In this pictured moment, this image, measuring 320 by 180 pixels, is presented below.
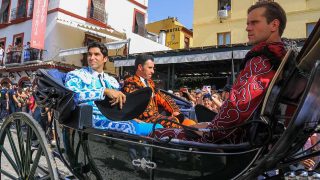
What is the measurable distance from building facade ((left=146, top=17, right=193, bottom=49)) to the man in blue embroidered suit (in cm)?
2847

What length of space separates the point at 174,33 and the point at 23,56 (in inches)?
551

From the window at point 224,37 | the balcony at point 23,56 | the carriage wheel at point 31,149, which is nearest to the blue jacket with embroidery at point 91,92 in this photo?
the carriage wheel at point 31,149

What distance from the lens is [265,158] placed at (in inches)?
68.1

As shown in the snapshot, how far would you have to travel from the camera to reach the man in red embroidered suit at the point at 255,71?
2002 mm

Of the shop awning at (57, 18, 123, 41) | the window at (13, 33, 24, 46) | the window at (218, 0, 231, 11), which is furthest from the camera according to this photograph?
the window at (13, 33, 24, 46)

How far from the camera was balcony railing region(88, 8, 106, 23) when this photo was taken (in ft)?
80.8

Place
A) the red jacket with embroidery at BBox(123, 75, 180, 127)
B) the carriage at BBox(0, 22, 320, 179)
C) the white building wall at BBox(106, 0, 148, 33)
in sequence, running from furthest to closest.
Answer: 1. the white building wall at BBox(106, 0, 148, 33)
2. the red jacket with embroidery at BBox(123, 75, 180, 127)
3. the carriage at BBox(0, 22, 320, 179)

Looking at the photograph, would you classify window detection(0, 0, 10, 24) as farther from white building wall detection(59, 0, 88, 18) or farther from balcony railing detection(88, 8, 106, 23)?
balcony railing detection(88, 8, 106, 23)

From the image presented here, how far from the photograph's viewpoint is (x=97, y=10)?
24.9 m

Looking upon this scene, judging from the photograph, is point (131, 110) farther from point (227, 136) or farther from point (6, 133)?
point (6, 133)

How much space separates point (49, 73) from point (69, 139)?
2.08 ft

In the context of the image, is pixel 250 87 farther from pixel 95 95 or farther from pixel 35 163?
pixel 35 163

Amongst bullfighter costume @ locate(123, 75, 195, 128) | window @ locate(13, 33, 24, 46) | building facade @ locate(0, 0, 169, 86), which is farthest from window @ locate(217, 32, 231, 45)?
bullfighter costume @ locate(123, 75, 195, 128)

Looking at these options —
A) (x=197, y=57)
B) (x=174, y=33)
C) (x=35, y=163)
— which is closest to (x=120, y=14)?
(x=174, y=33)
